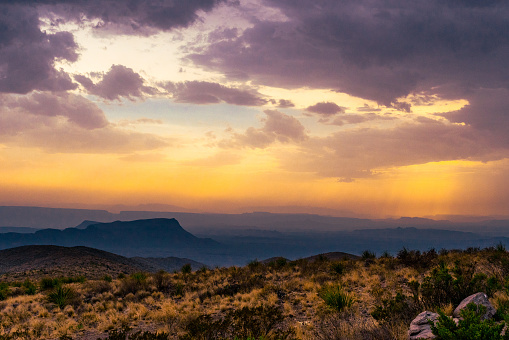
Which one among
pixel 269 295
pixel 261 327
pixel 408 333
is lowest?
pixel 269 295

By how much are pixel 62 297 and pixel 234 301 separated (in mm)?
9274

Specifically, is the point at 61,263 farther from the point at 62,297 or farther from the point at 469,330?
the point at 469,330

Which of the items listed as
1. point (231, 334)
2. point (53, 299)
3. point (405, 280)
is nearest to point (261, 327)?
point (231, 334)

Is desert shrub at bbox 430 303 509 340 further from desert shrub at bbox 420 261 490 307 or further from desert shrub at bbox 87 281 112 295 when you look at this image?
desert shrub at bbox 87 281 112 295

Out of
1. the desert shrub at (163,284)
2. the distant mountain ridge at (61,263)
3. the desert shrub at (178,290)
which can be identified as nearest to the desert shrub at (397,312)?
the desert shrub at (178,290)

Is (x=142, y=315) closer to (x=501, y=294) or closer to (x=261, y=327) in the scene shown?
(x=261, y=327)

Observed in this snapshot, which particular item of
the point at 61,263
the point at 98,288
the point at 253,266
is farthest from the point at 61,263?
the point at 253,266

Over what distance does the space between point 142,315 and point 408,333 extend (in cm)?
1228

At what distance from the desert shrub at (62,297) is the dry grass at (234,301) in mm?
279

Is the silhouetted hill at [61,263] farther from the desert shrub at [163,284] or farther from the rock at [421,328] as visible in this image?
the rock at [421,328]

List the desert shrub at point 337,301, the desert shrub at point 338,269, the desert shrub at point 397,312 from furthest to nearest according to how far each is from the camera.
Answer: the desert shrub at point 338,269 → the desert shrub at point 337,301 → the desert shrub at point 397,312

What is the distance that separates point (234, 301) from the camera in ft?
57.3

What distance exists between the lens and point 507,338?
18.1 ft

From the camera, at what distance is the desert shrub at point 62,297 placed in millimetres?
17750
